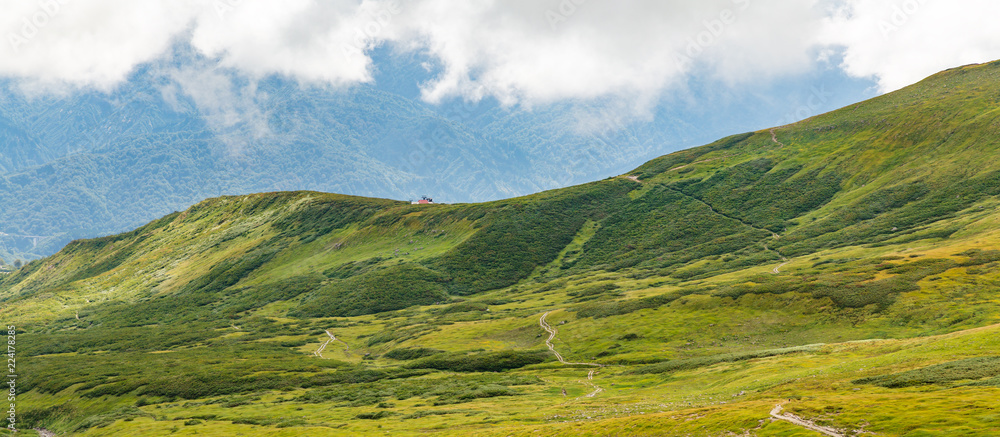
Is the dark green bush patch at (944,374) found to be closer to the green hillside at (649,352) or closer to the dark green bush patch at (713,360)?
the green hillside at (649,352)

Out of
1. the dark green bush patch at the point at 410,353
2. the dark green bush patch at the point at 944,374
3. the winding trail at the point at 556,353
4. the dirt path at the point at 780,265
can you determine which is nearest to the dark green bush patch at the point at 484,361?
the winding trail at the point at 556,353

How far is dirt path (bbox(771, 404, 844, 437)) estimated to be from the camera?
3556 cm

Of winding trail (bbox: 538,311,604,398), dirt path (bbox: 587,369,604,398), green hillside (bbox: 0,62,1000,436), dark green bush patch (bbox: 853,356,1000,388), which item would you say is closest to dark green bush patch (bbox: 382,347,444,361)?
green hillside (bbox: 0,62,1000,436)

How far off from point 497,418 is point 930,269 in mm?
90813

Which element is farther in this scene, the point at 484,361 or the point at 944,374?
the point at 484,361

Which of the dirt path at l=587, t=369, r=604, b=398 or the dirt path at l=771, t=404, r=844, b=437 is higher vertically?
the dirt path at l=771, t=404, r=844, b=437

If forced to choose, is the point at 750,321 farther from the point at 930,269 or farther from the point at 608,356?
the point at 930,269

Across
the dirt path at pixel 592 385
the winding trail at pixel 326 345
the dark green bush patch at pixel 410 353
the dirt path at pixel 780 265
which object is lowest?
the dirt path at pixel 592 385

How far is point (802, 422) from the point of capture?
125 ft

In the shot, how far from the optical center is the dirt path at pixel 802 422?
117ft

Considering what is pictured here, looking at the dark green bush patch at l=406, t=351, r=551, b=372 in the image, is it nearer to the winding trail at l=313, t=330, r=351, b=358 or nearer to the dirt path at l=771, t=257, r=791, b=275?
the winding trail at l=313, t=330, r=351, b=358

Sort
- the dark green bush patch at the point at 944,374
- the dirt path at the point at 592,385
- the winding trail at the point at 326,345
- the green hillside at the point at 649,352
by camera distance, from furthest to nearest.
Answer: the winding trail at the point at 326,345, the dirt path at the point at 592,385, the green hillside at the point at 649,352, the dark green bush patch at the point at 944,374

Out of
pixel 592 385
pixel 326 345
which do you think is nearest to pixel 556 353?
pixel 592 385

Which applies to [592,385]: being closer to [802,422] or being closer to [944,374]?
[944,374]
